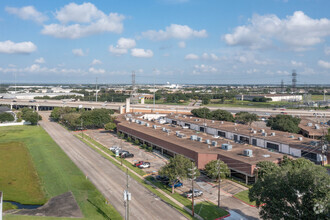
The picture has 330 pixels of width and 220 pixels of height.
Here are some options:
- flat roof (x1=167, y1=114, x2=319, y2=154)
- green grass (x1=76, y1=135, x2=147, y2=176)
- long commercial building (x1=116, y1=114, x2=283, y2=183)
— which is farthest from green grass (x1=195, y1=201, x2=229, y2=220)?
flat roof (x1=167, y1=114, x2=319, y2=154)

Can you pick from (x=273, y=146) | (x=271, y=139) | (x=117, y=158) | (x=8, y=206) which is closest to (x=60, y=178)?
(x=8, y=206)

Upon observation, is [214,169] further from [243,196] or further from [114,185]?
[114,185]

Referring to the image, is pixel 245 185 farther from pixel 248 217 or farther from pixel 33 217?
pixel 33 217

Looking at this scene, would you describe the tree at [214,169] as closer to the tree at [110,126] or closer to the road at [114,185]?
the road at [114,185]

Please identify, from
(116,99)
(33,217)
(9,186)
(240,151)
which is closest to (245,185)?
(240,151)

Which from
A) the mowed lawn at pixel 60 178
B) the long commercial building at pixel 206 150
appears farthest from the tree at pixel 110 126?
the mowed lawn at pixel 60 178
